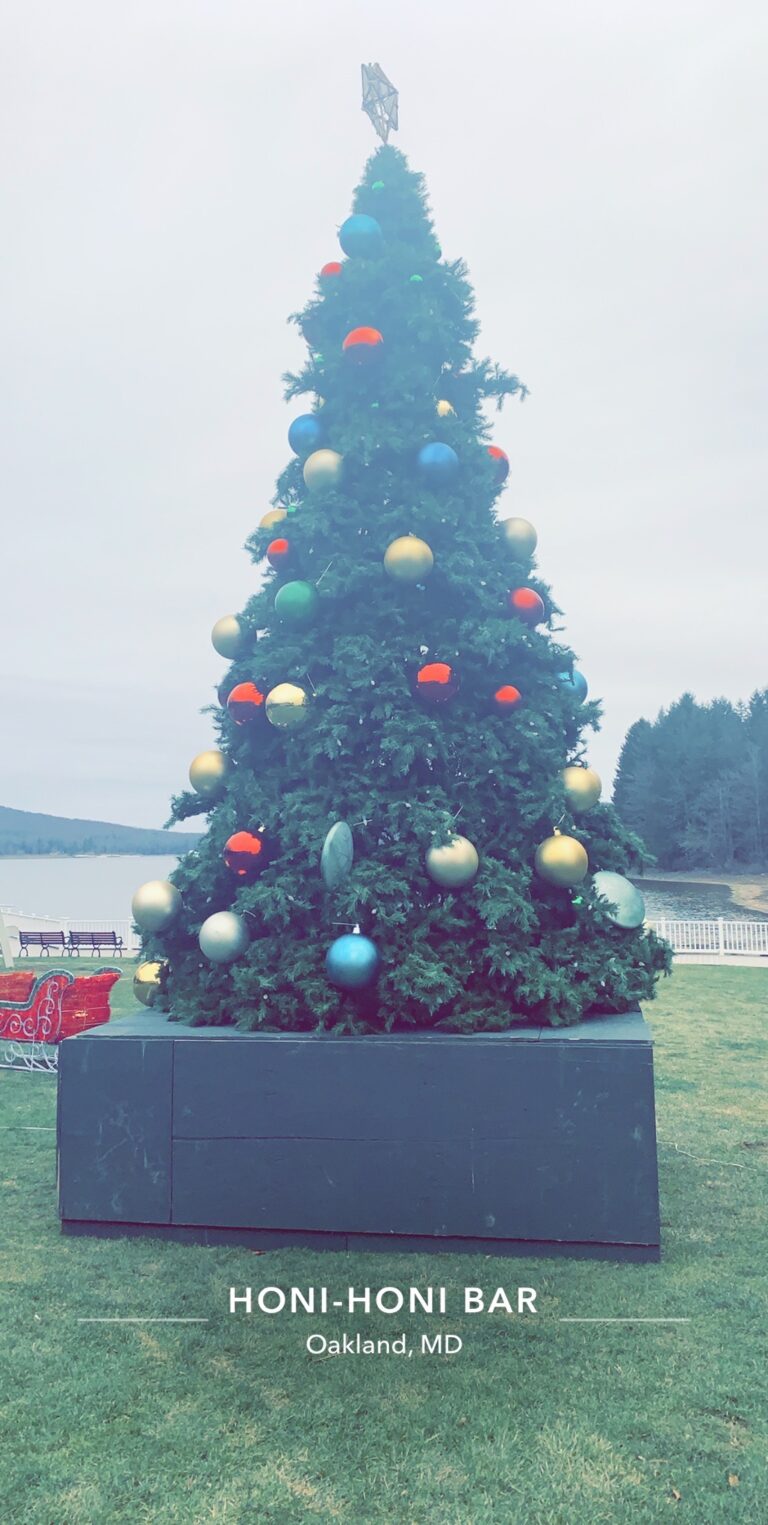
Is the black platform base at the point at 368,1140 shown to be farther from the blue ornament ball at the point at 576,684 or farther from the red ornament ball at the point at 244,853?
the blue ornament ball at the point at 576,684

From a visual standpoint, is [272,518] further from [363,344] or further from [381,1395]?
[381,1395]

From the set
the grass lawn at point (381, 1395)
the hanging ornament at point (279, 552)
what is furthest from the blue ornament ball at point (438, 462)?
the grass lawn at point (381, 1395)

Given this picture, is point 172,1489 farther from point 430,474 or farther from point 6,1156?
point 430,474

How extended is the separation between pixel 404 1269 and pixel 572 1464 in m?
1.74

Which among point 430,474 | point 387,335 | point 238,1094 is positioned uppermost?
point 387,335

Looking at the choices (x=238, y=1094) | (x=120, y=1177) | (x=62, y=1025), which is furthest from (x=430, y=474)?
(x=62, y=1025)

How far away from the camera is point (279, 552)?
6.81 meters

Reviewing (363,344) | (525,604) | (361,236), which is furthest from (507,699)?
(361,236)

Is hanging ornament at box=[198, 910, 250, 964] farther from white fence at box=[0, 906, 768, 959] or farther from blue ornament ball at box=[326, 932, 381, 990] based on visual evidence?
white fence at box=[0, 906, 768, 959]

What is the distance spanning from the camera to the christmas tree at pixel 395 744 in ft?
19.3

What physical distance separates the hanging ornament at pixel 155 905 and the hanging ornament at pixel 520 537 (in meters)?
3.16

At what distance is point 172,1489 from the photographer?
10.9ft

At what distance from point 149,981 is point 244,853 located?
1.20 m

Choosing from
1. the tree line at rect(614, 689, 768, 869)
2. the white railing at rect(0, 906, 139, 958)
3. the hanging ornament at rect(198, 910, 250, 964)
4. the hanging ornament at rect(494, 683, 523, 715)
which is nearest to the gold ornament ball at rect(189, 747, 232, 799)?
the hanging ornament at rect(198, 910, 250, 964)
